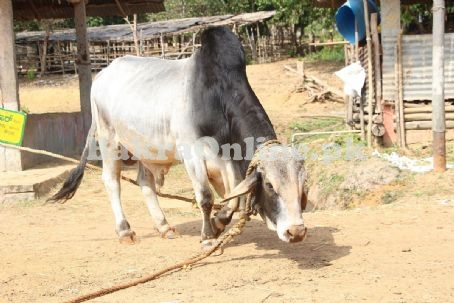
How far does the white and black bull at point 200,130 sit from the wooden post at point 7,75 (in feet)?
13.7

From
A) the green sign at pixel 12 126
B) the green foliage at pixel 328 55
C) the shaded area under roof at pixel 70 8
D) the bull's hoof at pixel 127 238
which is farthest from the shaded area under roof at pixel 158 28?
the bull's hoof at pixel 127 238

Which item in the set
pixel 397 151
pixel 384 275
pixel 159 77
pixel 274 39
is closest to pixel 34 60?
pixel 274 39

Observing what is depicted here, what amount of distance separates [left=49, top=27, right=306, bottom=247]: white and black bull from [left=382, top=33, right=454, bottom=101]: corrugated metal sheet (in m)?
5.70

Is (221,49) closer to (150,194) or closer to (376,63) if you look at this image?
(150,194)

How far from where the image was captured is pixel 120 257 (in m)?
5.64

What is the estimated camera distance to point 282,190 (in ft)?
14.8

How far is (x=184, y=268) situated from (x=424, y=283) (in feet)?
5.78

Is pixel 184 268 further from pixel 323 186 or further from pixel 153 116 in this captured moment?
pixel 323 186

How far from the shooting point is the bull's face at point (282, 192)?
441 cm

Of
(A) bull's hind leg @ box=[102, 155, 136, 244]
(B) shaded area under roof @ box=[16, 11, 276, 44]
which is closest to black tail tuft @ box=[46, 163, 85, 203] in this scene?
(A) bull's hind leg @ box=[102, 155, 136, 244]

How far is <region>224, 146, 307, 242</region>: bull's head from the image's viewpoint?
441cm

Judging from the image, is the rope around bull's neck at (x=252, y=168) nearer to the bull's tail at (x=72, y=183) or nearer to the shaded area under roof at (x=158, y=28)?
the bull's tail at (x=72, y=183)

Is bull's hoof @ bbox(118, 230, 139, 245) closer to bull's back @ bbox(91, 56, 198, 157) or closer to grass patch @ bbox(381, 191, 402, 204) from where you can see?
bull's back @ bbox(91, 56, 198, 157)

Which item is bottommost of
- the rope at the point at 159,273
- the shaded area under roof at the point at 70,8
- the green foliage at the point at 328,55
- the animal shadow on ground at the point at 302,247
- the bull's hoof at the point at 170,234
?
the bull's hoof at the point at 170,234
